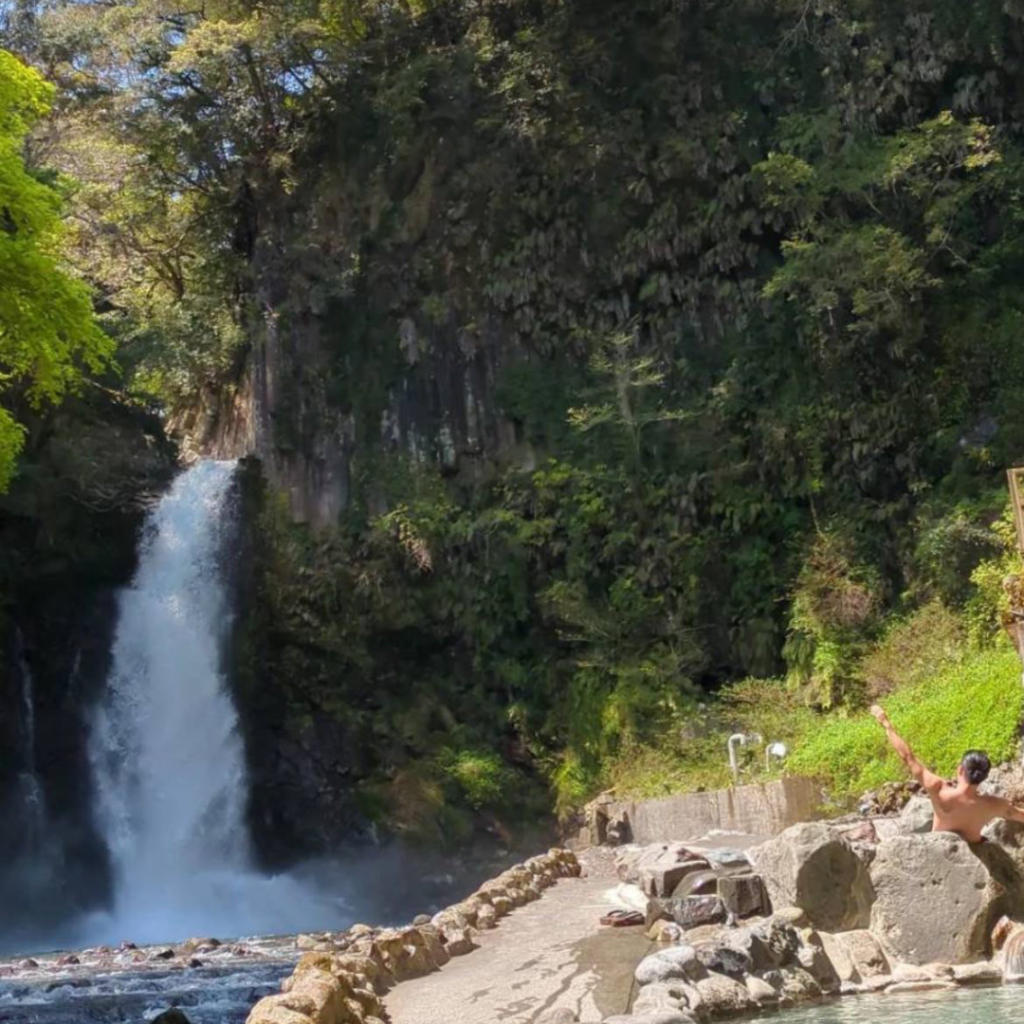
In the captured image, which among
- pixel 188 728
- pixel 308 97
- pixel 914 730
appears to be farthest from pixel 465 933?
pixel 308 97

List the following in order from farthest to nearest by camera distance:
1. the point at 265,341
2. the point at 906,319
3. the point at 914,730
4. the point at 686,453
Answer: the point at 265,341 < the point at 686,453 < the point at 906,319 < the point at 914,730

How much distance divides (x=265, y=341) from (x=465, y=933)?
17147 mm

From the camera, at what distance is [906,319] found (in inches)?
790

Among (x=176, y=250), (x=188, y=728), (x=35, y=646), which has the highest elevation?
(x=176, y=250)

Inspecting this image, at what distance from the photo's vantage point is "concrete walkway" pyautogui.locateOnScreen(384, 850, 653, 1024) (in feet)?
23.1

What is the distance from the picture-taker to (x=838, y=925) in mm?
7906

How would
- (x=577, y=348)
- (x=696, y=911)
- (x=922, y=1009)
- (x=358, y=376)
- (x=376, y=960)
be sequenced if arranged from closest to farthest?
1. (x=922, y=1009)
2. (x=376, y=960)
3. (x=696, y=911)
4. (x=577, y=348)
5. (x=358, y=376)

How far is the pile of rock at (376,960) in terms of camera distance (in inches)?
251

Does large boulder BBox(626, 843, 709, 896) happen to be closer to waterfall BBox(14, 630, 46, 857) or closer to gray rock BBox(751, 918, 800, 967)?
gray rock BBox(751, 918, 800, 967)

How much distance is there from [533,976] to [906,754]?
2591 millimetres

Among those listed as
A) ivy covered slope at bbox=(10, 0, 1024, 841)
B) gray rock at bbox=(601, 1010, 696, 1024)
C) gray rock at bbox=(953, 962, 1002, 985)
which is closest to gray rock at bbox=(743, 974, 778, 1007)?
gray rock at bbox=(601, 1010, 696, 1024)

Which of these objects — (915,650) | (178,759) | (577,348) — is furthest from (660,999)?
(577,348)

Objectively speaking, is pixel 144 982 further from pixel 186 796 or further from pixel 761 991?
pixel 186 796

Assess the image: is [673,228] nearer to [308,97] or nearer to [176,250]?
[308,97]
